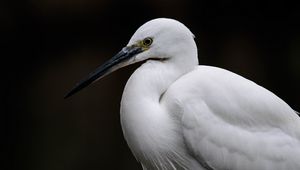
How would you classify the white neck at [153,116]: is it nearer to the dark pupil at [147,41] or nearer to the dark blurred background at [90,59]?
the dark pupil at [147,41]

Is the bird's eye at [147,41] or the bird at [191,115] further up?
the bird's eye at [147,41]

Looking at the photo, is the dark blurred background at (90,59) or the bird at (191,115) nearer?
the bird at (191,115)

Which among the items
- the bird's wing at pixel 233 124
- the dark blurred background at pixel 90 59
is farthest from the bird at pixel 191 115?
the dark blurred background at pixel 90 59

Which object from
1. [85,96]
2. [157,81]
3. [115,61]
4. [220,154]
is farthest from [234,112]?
[85,96]

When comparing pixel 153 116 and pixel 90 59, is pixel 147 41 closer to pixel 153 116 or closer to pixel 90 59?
pixel 153 116

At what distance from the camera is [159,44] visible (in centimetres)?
184

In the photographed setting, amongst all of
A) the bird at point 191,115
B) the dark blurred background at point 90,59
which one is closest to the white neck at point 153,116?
the bird at point 191,115

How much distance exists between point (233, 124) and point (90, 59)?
2.00 m

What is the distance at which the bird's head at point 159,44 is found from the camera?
1826 mm

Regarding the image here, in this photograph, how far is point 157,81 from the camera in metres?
1.85

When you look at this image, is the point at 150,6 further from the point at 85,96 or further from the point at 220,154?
the point at 220,154

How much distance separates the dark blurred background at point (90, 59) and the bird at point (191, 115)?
70.1 inches

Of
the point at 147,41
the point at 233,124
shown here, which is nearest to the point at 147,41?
the point at 147,41

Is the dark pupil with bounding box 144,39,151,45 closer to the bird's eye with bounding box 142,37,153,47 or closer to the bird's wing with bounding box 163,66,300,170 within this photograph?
the bird's eye with bounding box 142,37,153,47
